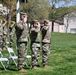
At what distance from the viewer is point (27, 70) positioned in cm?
1155

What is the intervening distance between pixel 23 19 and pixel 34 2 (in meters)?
58.4

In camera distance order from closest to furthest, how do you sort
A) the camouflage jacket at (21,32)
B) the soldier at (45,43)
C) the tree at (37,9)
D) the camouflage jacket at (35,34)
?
the camouflage jacket at (21,32) < the camouflage jacket at (35,34) < the soldier at (45,43) < the tree at (37,9)

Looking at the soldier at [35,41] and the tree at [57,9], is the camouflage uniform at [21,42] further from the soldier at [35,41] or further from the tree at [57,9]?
the tree at [57,9]

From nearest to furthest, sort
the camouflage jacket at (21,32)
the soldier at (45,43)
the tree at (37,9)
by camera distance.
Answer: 1. the camouflage jacket at (21,32)
2. the soldier at (45,43)
3. the tree at (37,9)

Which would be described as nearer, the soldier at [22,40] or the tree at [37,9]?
the soldier at [22,40]

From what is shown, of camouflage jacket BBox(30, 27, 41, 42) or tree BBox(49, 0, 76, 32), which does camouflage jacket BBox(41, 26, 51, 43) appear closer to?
camouflage jacket BBox(30, 27, 41, 42)

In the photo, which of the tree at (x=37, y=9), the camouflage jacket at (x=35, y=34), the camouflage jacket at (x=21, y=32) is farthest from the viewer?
the tree at (x=37, y=9)

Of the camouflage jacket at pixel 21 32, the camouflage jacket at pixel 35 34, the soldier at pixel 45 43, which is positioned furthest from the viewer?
the soldier at pixel 45 43

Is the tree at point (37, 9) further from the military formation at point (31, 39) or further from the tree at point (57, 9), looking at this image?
the military formation at point (31, 39)

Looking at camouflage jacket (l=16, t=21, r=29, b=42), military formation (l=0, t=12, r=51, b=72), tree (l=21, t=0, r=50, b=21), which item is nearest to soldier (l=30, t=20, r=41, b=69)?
military formation (l=0, t=12, r=51, b=72)

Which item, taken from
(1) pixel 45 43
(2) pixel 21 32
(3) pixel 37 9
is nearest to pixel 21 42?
(2) pixel 21 32

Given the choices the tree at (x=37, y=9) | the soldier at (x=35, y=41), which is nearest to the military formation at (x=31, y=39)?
the soldier at (x=35, y=41)

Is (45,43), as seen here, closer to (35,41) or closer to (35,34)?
(35,41)

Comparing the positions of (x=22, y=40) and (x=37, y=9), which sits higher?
(x=22, y=40)
